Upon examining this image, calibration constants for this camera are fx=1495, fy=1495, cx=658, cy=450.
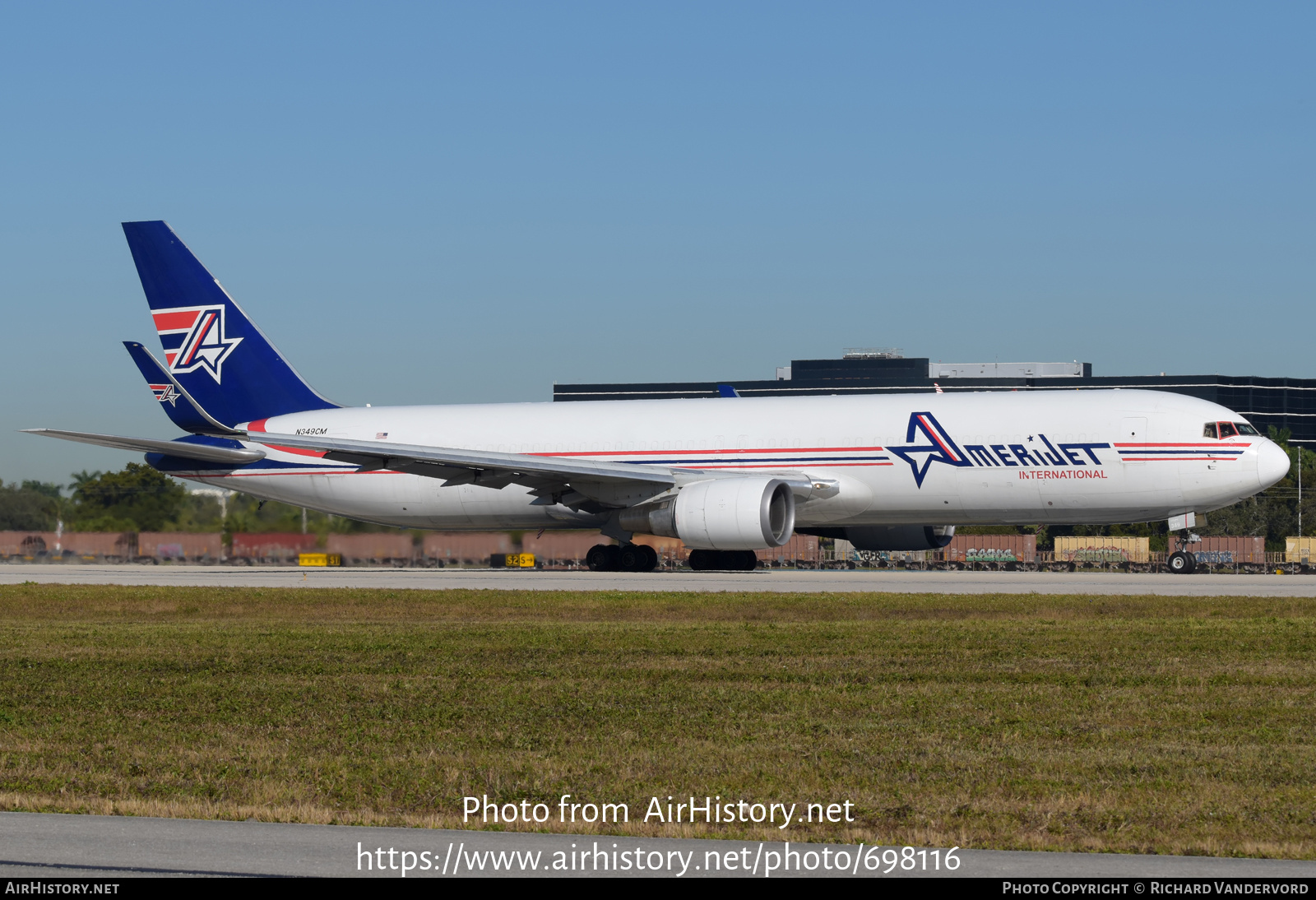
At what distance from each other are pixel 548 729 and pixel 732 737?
4.25 ft

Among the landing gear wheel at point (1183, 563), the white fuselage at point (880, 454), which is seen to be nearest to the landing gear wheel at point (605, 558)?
the white fuselage at point (880, 454)

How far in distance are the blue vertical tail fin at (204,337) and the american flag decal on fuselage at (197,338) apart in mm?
21

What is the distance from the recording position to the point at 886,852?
649 centimetres

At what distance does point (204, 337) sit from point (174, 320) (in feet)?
3.24

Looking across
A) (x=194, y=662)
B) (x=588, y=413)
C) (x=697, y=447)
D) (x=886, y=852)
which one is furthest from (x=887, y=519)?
(x=886, y=852)

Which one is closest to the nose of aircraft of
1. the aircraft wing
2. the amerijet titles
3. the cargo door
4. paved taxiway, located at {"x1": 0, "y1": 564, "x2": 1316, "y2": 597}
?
Result: paved taxiway, located at {"x1": 0, "y1": 564, "x2": 1316, "y2": 597}

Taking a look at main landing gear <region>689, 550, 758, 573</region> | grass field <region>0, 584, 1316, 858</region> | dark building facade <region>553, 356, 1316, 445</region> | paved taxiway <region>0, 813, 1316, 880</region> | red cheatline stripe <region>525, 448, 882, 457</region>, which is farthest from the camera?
dark building facade <region>553, 356, 1316, 445</region>

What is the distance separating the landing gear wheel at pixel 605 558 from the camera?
34125mm

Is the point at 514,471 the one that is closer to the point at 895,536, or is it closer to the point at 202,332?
the point at 895,536

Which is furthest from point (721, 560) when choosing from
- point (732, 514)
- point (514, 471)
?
point (514, 471)

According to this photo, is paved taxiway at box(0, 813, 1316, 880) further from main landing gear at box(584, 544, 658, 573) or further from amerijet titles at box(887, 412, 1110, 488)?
main landing gear at box(584, 544, 658, 573)

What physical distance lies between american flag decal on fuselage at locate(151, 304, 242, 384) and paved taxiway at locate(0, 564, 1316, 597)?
524 centimetres

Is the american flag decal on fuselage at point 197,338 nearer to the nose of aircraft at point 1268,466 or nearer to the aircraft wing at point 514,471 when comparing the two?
the aircraft wing at point 514,471

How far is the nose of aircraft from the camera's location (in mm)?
29984
